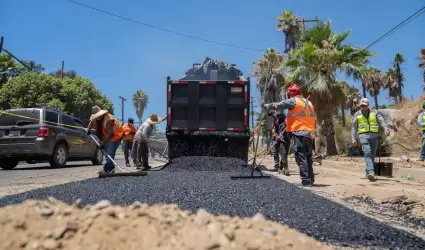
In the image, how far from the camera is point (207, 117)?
10.5m

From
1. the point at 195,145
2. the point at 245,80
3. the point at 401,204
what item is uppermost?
the point at 245,80

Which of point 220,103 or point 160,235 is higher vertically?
point 220,103

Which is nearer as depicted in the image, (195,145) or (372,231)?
(372,231)

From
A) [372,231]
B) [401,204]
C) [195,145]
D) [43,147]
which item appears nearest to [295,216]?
[372,231]

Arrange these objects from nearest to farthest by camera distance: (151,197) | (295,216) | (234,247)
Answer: (234,247) → (295,216) → (151,197)

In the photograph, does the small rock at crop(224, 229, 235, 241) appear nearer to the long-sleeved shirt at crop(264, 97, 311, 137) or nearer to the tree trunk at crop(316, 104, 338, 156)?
the long-sleeved shirt at crop(264, 97, 311, 137)

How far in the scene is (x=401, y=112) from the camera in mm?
20953

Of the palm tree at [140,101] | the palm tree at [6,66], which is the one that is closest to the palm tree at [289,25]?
the palm tree at [6,66]

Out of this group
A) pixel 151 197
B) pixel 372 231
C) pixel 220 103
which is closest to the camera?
pixel 372 231

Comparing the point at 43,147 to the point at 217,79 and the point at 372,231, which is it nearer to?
the point at 217,79

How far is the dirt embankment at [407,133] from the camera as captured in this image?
1902cm

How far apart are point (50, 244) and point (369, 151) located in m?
6.85

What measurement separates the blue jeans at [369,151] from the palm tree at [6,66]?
106ft

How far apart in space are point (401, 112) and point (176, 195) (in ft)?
62.8
